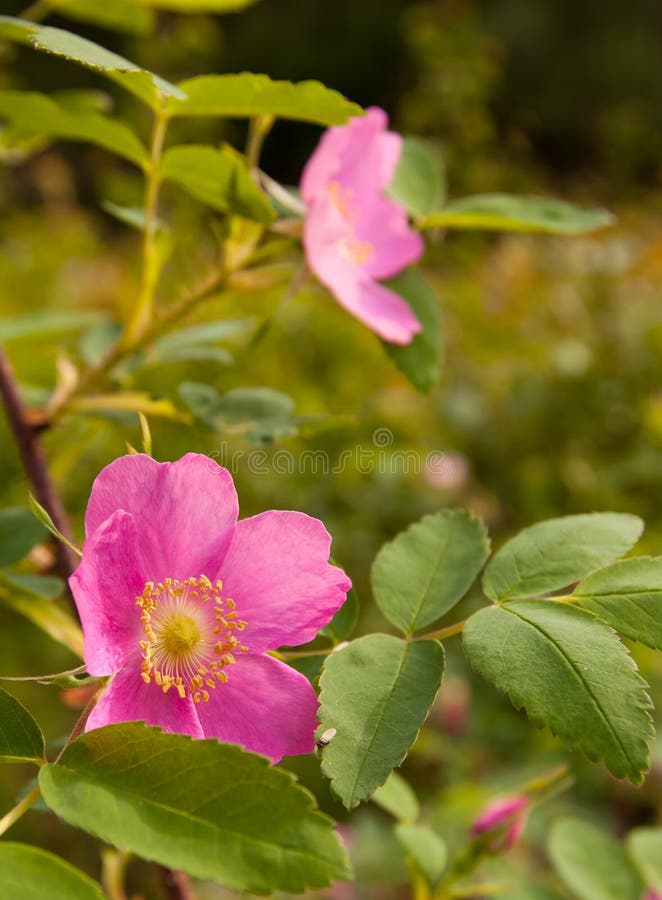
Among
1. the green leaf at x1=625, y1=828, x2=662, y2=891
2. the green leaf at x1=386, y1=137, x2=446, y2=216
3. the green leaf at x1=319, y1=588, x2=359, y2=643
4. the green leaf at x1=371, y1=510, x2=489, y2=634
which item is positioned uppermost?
the green leaf at x1=386, y1=137, x2=446, y2=216

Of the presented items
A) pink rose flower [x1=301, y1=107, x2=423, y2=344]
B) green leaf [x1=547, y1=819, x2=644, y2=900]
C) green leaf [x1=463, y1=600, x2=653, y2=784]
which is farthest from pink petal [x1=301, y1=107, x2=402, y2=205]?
green leaf [x1=547, y1=819, x2=644, y2=900]

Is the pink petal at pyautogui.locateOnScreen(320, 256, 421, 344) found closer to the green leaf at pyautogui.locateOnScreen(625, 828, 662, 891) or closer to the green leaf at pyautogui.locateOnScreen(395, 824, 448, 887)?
the green leaf at pyautogui.locateOnScreen(395, 824, 448, 887)

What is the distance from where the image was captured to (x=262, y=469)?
62.5 inches

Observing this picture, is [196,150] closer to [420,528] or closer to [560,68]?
[420,528]

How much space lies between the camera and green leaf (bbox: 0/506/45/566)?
22.3 inches

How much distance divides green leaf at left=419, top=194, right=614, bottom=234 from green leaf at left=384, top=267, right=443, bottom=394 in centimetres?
5

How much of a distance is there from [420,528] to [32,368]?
2.56 ft

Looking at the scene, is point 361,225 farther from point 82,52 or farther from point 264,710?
point 264,710

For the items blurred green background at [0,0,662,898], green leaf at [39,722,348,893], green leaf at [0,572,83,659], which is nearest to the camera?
green leaf at [39,722,348,893]

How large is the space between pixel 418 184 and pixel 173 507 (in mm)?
439

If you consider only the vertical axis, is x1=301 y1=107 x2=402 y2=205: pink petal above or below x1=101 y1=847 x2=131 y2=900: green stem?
above

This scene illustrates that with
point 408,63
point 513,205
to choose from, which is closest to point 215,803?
point 513,205

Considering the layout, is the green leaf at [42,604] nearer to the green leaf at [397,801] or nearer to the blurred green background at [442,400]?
the blurred green background at [442,400]

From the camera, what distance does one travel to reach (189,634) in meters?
0.43
